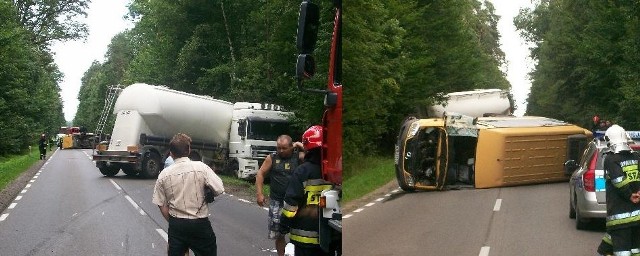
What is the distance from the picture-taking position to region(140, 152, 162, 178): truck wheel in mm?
5410

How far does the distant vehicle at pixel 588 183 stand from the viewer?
7.73ft

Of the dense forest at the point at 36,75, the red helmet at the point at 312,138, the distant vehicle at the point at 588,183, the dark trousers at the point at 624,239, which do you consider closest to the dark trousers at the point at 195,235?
the dense forest at the point at 36,75

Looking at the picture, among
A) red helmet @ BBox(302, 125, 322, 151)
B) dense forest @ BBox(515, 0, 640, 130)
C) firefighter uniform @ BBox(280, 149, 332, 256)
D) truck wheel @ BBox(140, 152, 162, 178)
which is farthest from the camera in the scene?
truck wheel @ BBox(140, 152, 162, 178)

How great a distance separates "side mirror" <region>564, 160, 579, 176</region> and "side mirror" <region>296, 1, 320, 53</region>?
123 centimetres

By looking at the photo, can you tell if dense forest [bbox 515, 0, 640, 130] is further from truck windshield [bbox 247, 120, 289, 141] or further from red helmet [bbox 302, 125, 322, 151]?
truck windshield [bbox 247, 120, 289, 141]

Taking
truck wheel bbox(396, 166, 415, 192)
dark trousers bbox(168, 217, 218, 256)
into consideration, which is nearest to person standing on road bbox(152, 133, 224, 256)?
dark trousers bbox(168, 217, 218, 256)

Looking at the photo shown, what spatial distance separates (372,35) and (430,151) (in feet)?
1.80

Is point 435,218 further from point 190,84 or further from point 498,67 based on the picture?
point 190,84

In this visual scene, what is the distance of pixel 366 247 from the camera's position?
285 cm

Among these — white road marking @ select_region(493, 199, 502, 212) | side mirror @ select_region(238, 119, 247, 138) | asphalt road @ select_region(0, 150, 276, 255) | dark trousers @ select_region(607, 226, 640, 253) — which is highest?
side mirror @ select_region(238, 119, 247, 138)

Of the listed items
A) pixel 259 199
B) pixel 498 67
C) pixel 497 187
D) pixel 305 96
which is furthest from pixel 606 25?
pixel 259 199

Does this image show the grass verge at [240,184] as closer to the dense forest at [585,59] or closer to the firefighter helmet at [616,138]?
the dense forest at [585,59]

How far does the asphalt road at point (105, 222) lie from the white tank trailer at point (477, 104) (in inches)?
90.0

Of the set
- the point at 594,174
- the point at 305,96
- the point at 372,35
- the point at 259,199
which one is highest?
the point at 372,35
